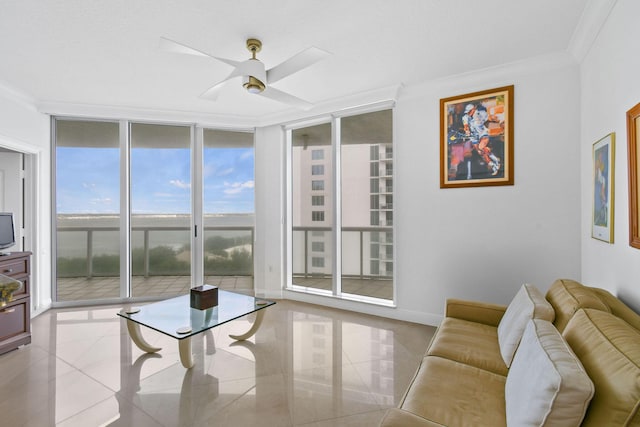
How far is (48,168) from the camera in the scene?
394 cm

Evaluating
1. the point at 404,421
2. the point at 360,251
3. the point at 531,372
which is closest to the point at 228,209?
the point at 360,251

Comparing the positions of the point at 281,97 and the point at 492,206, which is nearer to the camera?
the point at 281,97

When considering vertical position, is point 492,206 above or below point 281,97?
below

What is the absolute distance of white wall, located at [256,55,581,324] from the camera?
2740 millimetres

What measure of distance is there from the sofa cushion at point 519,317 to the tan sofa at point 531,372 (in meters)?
0.03

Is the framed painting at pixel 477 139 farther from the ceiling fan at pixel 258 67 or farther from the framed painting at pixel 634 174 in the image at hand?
the ceiling fan at pixel 258 67

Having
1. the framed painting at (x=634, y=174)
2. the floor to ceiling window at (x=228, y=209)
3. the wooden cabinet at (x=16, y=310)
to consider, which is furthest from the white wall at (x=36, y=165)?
the framed painting at (x=634, y=174)

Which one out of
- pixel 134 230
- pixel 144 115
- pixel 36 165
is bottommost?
pixel 134 230

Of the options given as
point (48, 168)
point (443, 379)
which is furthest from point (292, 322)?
point (48, 168)

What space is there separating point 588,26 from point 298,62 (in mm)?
2056

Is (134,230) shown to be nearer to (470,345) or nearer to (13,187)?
(13,187)

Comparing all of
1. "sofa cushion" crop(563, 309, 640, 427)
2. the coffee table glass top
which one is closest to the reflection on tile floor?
the coffee table glass top

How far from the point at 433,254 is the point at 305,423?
6.94 feet

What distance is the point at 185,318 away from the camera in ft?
8.13
